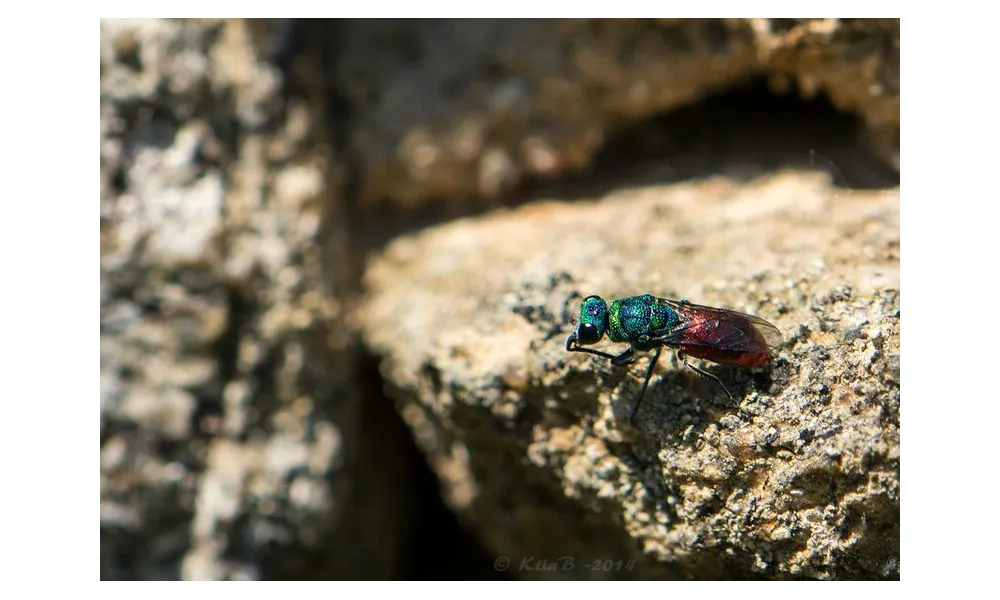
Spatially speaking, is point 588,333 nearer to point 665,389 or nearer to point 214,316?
point 665,389

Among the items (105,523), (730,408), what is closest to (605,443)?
(730,408)

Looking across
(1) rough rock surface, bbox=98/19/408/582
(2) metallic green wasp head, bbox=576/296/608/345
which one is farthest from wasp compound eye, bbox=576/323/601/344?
(1) rough rock surface, bbox=98/19/408/582

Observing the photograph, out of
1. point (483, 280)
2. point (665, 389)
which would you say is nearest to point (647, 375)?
point (665, 389)

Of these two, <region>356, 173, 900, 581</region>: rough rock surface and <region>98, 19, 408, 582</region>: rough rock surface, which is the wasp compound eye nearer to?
<region>356, 173, 900, 581</region>: rough rock surface

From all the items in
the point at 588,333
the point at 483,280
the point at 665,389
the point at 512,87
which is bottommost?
the point at 665,389

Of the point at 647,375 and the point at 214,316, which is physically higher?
the point at 214,316

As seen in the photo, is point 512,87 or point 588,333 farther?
point 512,87

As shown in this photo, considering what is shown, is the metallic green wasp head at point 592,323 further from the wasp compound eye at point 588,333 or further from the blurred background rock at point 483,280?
the blurred background rock at point 483,280

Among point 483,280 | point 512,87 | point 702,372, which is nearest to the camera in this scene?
point 702,372
